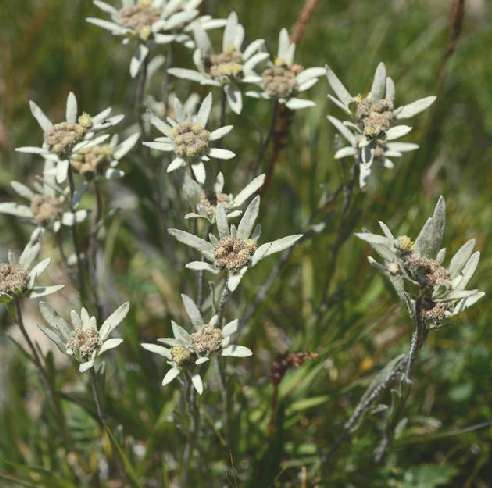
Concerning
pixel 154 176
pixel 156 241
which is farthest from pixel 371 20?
pixel 154 176

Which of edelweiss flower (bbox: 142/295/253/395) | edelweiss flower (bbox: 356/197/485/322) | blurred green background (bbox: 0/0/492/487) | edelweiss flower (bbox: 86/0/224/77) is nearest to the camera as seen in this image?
edelweiss flower (bbox: 356/197/485/322)

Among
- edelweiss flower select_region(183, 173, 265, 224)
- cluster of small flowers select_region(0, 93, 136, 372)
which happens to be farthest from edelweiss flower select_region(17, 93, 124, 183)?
edelweiss flower select_region(183, 173, 265, 224)

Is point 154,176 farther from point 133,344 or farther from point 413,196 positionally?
point 413,196

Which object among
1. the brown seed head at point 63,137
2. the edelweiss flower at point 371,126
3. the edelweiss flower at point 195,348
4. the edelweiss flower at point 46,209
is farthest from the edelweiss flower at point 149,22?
the edelweiss flower at point 195,348

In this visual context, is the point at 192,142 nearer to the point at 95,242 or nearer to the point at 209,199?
the point at 209,199

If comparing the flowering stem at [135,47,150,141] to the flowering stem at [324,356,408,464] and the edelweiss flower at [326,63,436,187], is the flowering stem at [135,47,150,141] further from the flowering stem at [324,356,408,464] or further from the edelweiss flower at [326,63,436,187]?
the flowering stem at [324,356,408,464]
